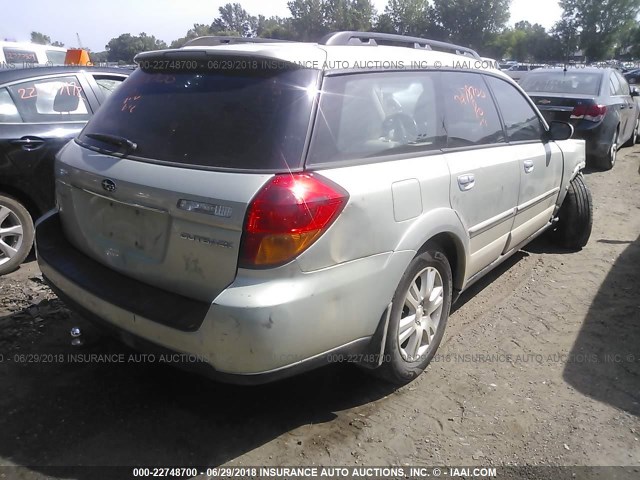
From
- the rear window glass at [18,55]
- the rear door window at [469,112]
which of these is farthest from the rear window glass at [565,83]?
the rear window glass at [18,55]

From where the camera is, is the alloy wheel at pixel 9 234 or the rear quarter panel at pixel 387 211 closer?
the rear quarter panel at pixel 387 211

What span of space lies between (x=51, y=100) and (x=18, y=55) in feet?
27.2

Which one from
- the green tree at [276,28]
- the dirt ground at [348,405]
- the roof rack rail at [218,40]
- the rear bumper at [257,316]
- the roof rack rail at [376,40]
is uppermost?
the green tree at [276,28]

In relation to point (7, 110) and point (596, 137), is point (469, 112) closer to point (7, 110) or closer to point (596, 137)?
point (7, 110)

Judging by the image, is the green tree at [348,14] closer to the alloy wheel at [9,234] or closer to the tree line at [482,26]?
the tree line at [482,26]

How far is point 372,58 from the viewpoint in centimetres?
260

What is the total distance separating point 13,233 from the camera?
4.17 m

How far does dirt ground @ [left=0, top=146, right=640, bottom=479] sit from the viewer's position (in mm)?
2328

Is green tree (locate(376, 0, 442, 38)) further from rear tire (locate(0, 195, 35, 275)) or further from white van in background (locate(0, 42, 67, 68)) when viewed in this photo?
rear tire (locate(0, 195, 35, 275))

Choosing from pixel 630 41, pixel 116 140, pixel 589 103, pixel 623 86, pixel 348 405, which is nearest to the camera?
pixel 116 140

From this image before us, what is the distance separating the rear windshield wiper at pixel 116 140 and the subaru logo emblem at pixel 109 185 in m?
0.18

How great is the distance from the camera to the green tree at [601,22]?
7344 cm

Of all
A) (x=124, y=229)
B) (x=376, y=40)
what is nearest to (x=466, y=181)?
(x=376, y=40)

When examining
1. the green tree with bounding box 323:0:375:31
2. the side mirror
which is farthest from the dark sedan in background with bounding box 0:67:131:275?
the green tree with bounding box 323:0:375:31
